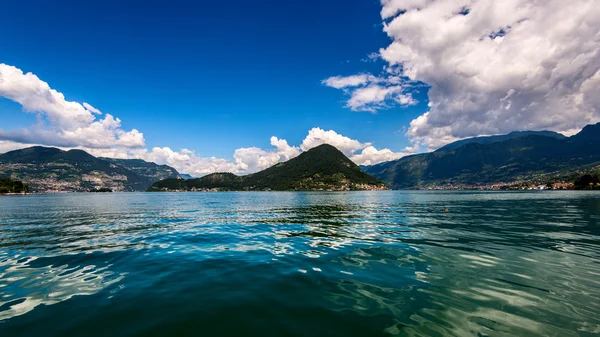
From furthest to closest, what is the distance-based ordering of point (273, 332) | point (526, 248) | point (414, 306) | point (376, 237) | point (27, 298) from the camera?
point (376, 237)
point (526, 248)
point (27, 298)
point (414, 306)
point (273, 332)

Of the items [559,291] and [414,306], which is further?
[559,291]

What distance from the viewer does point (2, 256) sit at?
19.0 meters

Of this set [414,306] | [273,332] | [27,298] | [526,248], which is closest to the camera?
[273,332]

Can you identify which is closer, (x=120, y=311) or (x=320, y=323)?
(x=320, y=323)

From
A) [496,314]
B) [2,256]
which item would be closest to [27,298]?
[2,256]

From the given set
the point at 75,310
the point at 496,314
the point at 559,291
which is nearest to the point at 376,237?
the point at 559,291

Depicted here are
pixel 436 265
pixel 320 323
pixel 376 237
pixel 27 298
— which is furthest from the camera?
pixel 376 237

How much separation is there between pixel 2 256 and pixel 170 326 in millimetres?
20455

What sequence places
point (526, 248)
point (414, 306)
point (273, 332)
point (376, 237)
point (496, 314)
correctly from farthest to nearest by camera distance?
point (376, 237)
point (526, 248)
point (414, 306)
point (496, 314)
point (273, 332)

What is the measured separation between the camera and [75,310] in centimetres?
998

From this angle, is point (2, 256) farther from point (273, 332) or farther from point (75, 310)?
point (273, 332)

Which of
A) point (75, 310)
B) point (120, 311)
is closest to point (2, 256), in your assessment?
point (75, 310)

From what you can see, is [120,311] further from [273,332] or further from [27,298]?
[273,332]

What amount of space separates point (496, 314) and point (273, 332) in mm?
8434
